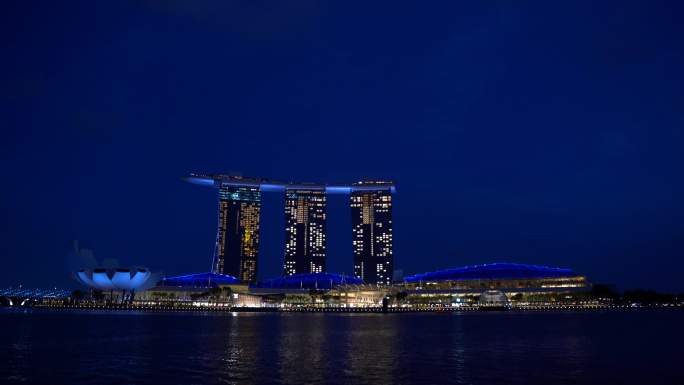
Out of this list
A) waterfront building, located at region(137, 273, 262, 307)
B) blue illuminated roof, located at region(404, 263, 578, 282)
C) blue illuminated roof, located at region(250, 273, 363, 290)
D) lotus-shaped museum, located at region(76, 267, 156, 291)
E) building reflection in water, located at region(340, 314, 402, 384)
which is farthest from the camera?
blue illuminated roof, located at region(250, 273, 363, 290)

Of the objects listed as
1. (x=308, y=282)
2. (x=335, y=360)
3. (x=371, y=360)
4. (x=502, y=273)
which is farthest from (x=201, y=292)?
(x=371, y=360)

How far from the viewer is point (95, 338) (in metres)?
44.5

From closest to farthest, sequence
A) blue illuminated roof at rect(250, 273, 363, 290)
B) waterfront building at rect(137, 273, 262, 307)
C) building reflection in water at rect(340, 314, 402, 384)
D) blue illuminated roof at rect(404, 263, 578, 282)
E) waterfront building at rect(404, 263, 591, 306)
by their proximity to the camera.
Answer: building reflection in water at rect(340, 314, 402, 384) < waterfront building at rect(137, 273, 262, 307) < waterfront building at rect(404, 263, 591, 306) < blue illuminated roof at rect(404, 263, 578, 282) < blue illuminated roof at rect(250, 273, 363, 290)

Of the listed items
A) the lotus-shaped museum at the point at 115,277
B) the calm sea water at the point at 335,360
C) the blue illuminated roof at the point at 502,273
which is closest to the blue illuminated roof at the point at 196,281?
the lotus-shaped museum at the point at 115,277

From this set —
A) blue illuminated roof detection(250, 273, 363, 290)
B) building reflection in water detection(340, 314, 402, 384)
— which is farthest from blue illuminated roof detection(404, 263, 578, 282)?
building reflection in water detection(340, 314, 402, 384)

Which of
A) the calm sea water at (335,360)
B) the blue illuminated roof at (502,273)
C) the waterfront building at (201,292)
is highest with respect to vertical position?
the blue illuminated roof at (502,273)

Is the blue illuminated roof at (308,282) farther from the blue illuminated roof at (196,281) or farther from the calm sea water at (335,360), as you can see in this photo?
the calm sea water at (335,360)

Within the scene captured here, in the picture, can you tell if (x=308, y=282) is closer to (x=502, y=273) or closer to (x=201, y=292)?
(x=201, y=292)

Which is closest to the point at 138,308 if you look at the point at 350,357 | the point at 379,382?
the point at 350,357

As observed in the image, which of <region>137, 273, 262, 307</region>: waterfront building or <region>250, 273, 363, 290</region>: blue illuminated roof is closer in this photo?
<region>137, 273, 262, 307</region>: waterfront building

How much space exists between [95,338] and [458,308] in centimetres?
11011

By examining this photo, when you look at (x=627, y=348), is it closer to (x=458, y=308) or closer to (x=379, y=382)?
(x=379, y=382)

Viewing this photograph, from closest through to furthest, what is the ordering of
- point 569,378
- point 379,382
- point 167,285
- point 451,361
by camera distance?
point 379,382 → point 569,378 → point 451,361 → point 167,285

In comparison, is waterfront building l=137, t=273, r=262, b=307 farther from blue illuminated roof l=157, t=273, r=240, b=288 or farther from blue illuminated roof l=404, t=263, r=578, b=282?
blue illuminated roof l=404, t=263, r=578, b=282
